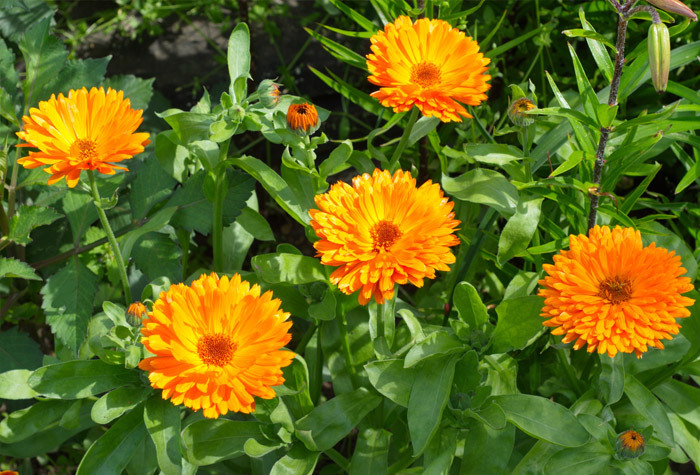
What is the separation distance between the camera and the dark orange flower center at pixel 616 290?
1152 millimetres

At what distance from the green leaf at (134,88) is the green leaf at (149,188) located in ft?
0.95

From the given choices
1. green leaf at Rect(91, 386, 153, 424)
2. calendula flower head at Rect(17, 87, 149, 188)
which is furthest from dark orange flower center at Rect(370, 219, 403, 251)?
green leaf at Rect(91, 386, 153, 424)

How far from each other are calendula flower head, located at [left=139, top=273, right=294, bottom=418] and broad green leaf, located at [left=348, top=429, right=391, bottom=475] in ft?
1.20

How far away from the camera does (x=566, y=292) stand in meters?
1.12

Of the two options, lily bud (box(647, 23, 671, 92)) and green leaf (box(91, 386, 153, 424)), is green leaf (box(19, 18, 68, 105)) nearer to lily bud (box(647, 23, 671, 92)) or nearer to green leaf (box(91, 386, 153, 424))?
green leaf (box(91, 386, 153, 424))

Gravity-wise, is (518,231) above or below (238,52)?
below

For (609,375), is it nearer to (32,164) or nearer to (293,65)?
(32,164)

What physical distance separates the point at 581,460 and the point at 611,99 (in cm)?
66

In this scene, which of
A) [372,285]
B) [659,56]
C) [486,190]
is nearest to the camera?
[659,56]

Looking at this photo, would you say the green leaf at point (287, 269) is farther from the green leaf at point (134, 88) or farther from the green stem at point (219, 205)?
the green leaf at point (134, 88)

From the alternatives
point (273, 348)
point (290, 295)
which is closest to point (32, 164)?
point (273, 348)

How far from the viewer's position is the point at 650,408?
1.35m

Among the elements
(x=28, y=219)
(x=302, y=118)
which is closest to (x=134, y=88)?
(x=28, y=219)

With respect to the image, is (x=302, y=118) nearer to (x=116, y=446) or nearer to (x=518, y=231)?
(x=518, y=231)
